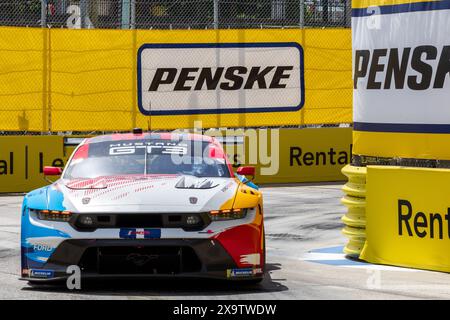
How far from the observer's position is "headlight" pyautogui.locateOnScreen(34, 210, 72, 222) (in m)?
9.11

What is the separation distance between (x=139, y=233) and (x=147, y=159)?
5.32 feet

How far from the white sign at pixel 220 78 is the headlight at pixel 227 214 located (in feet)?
38.0

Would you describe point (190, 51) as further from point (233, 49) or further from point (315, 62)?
point (315, 62)

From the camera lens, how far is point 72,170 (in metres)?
10.5

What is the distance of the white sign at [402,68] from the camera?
10766mm

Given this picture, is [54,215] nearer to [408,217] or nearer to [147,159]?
[147,159]

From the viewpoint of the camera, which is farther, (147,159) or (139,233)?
(147,159)

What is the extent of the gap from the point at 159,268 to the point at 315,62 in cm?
1309

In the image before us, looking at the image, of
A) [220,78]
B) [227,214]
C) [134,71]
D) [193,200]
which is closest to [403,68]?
[227,214]

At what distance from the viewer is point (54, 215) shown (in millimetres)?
9180

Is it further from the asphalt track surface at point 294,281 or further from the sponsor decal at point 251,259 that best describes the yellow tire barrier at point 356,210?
the sponsor decal at point 251,259

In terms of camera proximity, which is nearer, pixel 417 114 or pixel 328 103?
pixel 417 114
